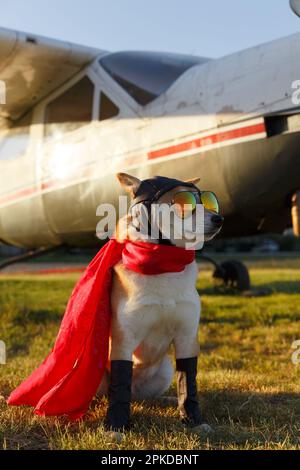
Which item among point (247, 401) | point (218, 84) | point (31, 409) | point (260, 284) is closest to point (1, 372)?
point (31, 409)

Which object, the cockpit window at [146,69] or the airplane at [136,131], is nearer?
the airplane at [136,131]

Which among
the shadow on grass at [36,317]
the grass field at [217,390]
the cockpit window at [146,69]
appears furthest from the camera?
the shadow on grass at [36,317]

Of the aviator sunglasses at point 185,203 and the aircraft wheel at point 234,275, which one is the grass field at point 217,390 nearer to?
the aviator sunglasses at point 185,203

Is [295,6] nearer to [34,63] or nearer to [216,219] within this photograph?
[216,219]

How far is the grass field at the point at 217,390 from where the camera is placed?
222cm

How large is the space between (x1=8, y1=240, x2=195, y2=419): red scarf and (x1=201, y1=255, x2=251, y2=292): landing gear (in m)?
5.78

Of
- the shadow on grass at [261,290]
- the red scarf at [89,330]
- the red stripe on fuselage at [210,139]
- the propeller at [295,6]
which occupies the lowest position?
the shadow on grass at [261,290]

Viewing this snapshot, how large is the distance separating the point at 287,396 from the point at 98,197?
303 centimetres

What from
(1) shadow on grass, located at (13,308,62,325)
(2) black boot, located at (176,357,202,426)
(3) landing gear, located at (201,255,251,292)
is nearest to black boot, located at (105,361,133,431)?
(2) black boot, located at (176,357,202,426)

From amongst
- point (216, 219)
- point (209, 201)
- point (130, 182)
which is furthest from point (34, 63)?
point (216, 219)

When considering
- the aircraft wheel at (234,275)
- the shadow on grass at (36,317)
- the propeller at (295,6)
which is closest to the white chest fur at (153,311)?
the propeller at (295,6)

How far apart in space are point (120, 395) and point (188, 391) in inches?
13.1

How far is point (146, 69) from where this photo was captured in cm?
552

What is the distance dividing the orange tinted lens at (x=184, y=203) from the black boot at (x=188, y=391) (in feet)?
2.26
